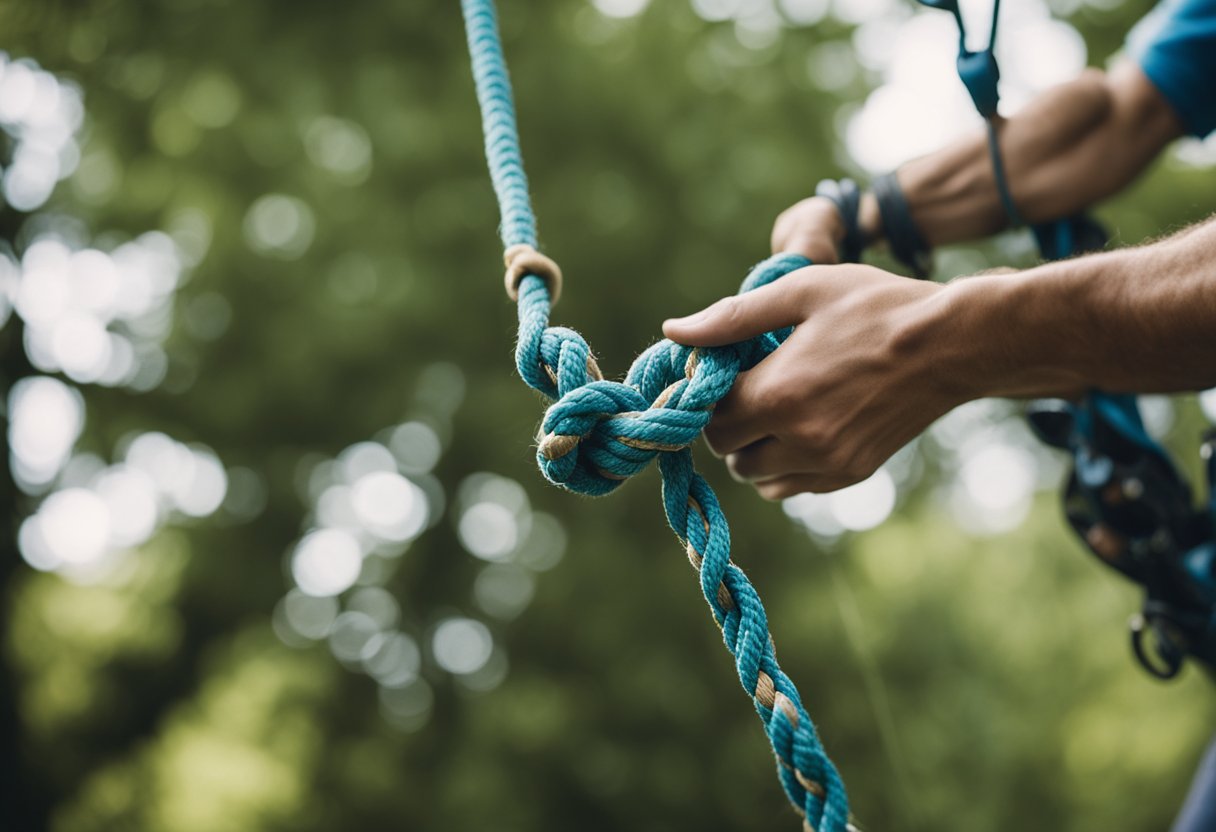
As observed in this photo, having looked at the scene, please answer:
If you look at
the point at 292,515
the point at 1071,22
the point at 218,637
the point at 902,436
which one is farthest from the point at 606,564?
the point at 902,436

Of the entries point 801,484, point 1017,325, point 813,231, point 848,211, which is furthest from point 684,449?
point 848,211

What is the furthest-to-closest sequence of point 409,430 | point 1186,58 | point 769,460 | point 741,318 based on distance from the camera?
point 409,430 → point 1186,58 → point 769,460 → point 741,318

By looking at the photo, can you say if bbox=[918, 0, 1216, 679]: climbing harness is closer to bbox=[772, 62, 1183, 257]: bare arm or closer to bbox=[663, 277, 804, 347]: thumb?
bbox=[772, 62, 1183, 257]: bare arm

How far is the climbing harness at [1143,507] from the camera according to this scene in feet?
5.49

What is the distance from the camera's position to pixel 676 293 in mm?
4918

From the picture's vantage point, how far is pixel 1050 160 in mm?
1680

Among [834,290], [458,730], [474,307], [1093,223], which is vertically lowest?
[458,730]

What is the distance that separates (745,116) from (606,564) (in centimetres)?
247

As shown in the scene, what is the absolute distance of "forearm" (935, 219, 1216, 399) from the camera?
1.02 meters

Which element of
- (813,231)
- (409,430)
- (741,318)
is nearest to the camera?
(741,318)

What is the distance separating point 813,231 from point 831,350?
508 millimetres

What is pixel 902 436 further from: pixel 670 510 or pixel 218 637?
pixel 218 637

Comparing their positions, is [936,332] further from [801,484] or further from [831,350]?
[801,484]

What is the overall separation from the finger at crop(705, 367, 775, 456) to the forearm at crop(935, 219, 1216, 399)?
21cm
